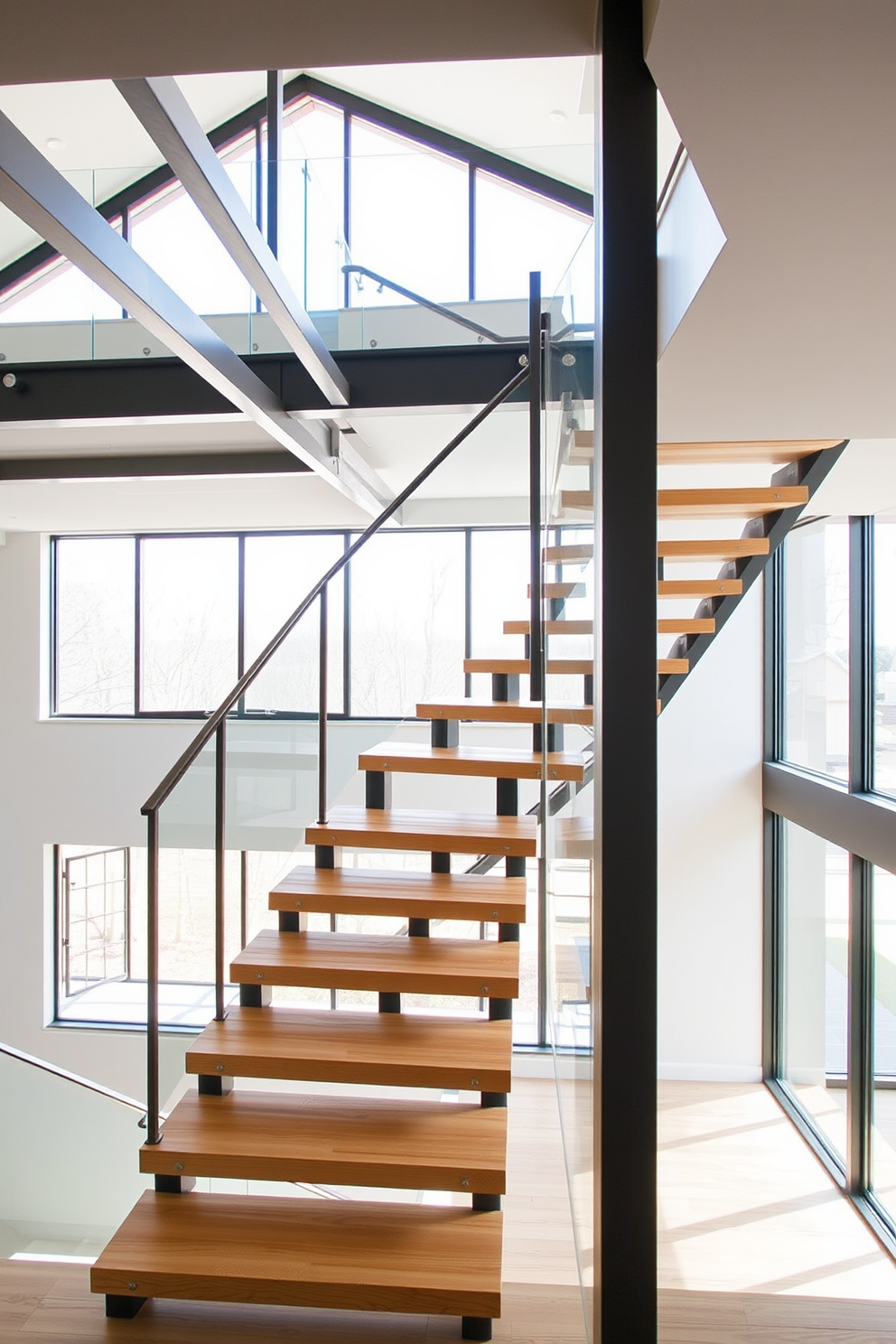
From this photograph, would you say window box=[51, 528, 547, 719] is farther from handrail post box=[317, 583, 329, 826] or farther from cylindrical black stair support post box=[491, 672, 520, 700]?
handrail post box=[317, 583, 329, 826]

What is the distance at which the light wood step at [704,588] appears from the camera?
3967 mm

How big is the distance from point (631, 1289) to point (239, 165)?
507 centimetres

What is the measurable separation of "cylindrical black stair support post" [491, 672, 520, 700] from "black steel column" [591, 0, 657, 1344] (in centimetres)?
259

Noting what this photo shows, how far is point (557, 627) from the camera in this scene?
340 centimetres

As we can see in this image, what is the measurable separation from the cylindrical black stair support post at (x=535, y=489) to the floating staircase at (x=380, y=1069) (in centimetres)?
36

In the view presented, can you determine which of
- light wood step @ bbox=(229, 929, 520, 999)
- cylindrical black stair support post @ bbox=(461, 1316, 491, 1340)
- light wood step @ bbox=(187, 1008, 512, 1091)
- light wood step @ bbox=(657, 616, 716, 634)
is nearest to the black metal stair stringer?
light wood step @ bbox=(657, 616, 716, 634)

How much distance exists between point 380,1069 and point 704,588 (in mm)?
2374

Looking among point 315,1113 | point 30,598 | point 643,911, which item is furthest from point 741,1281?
point 30,598

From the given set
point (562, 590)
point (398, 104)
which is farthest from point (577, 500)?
point (398, 104)

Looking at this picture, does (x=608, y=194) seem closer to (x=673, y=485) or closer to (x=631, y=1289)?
(x=631, y=1289)

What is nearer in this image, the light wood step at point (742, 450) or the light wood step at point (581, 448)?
the light wood step at point (581, 448)

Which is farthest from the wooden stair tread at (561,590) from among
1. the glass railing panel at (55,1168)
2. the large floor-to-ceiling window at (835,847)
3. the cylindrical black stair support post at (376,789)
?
the glass railing panel at (55,1168)

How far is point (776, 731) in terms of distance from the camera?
6375 mm

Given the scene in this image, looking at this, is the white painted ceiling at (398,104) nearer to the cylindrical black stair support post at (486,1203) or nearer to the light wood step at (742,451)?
the light wood step at (742,451)
